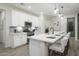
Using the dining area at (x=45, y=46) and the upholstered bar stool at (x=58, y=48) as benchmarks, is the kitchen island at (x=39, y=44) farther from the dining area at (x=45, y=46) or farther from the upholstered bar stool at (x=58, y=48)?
the upholstered bar stool at (x=58, y=48)

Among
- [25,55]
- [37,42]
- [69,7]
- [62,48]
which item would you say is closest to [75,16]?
[69,7]

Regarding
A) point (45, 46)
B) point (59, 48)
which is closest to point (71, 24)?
point (59, 48)

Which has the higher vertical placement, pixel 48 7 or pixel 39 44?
pixel 48 7

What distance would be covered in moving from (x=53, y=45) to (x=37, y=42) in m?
0.50

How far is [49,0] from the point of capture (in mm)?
2387

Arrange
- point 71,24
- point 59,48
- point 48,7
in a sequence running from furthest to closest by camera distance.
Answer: point 59,48
point 71,24
point 48,7

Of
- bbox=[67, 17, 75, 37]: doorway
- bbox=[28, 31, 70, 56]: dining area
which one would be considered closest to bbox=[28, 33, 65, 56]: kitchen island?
bbox=[28, 31, 70, 56]: dining area

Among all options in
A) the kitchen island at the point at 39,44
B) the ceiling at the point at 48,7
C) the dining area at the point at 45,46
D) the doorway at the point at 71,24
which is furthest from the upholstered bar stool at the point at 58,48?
the ceiling at the point at 48,7

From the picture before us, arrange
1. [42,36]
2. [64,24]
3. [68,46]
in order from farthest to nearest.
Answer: [68,46] → [42,36] → [64,24]

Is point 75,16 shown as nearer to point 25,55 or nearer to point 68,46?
point 68,46

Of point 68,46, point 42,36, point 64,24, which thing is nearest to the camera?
point 64,24

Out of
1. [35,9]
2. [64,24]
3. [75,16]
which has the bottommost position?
[64,24]

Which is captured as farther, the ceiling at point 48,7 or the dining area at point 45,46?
the dining area at point 45,46

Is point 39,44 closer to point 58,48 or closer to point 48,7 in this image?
point 58,48
